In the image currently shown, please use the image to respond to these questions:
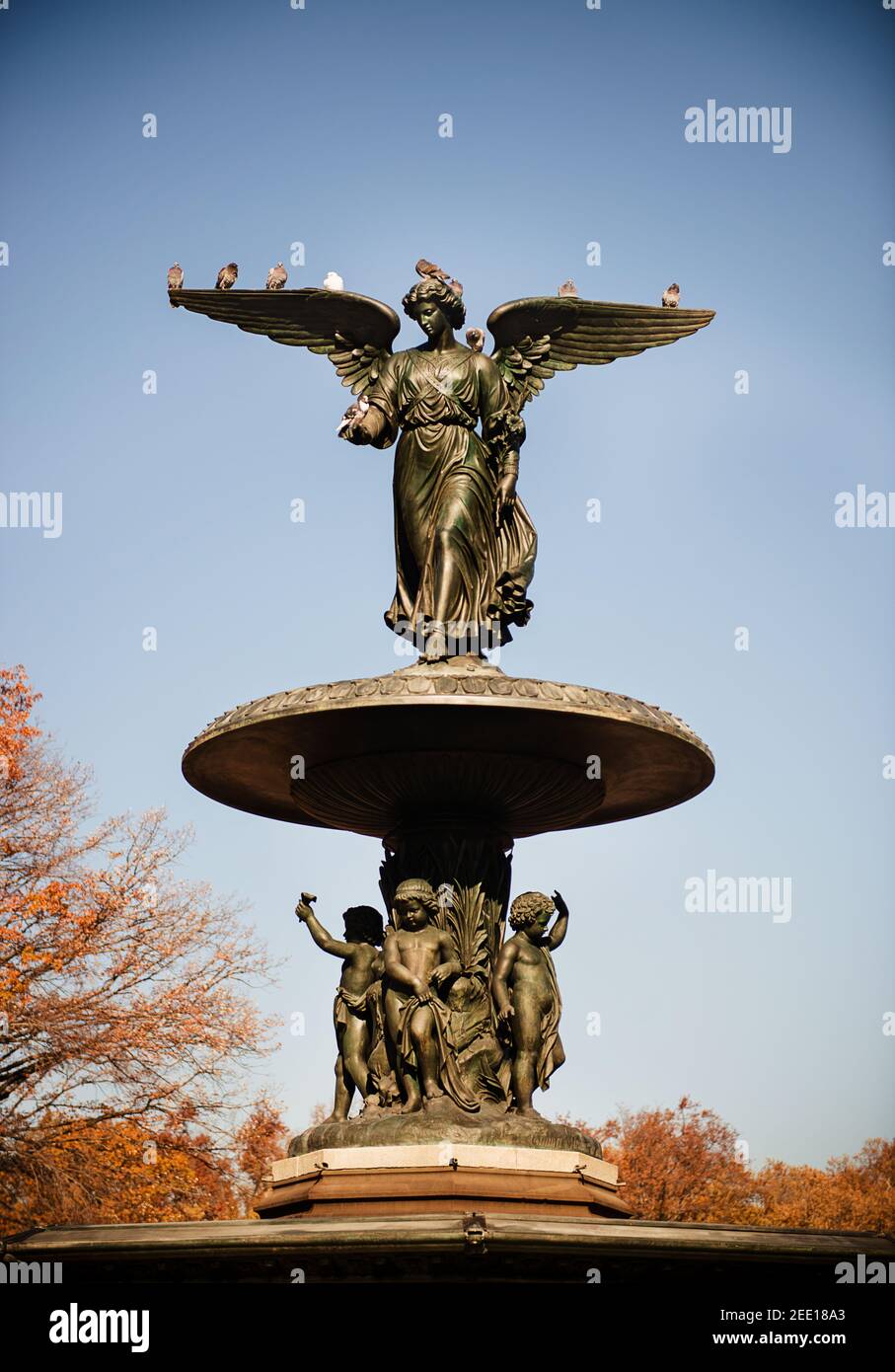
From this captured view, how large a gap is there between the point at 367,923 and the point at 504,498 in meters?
3.07

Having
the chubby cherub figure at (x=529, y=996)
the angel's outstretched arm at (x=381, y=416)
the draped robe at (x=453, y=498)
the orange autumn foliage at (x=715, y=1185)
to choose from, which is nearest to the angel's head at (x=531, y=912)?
the chubby cherub figure at (x=529, y=996)

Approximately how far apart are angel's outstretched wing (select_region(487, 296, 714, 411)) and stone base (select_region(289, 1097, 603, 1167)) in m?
4.91

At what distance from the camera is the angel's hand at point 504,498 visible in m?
11.8

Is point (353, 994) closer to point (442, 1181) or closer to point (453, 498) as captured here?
point (442, 1181)

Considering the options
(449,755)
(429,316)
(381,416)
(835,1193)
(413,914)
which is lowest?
(835,1193)

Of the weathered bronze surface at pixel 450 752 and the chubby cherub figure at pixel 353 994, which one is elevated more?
the weathered bronze surface at pixel 450 752

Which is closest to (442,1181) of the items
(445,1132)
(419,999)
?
(445,1132)

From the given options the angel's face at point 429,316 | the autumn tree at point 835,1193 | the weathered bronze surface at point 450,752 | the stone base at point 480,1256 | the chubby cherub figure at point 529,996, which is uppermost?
the angel's face at point 429,316

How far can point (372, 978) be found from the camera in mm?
10781

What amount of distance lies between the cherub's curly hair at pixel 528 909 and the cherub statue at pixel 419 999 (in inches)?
17.0

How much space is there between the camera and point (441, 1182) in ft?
30.9

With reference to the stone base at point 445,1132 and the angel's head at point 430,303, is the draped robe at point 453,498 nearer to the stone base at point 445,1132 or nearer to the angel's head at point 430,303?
the angel's head at point 430,303

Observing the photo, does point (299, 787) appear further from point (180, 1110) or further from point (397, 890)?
point (180, 1110)
